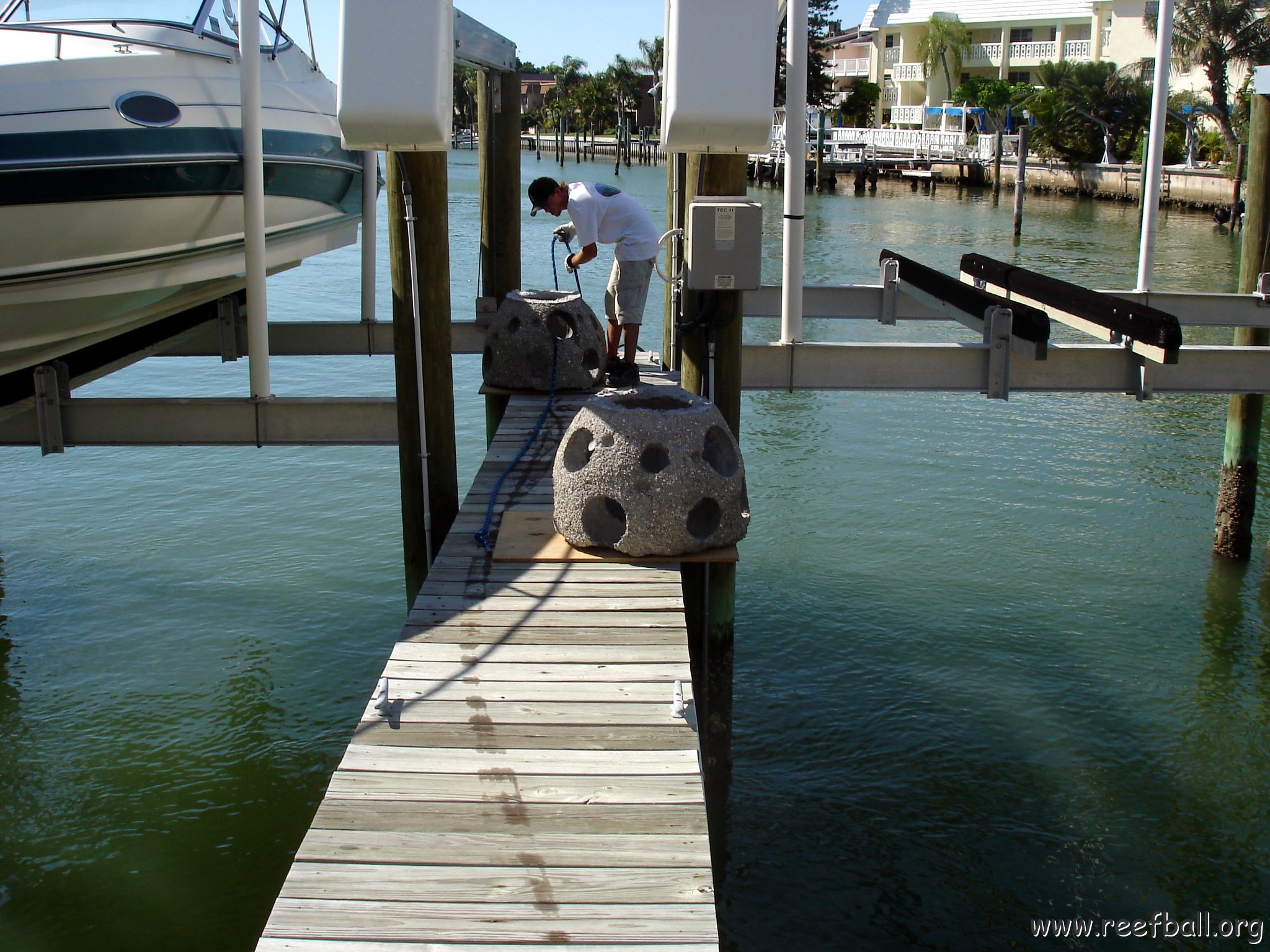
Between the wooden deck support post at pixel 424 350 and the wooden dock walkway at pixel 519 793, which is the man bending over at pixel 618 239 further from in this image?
the wooden dock walkway at pixel 519 793

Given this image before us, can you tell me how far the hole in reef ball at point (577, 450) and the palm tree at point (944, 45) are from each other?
240ft

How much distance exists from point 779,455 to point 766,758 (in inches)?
339

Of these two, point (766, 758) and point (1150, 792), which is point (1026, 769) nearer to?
point (1150, 792)

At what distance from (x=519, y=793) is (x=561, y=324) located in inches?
209

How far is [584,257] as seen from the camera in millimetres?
9109

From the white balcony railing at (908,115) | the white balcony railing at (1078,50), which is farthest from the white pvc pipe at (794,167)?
the white balcony railing at (908,115)

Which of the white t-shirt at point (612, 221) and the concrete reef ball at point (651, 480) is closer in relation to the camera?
the concrete reef ball at point (651, 480)

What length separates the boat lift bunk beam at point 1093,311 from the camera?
768cm

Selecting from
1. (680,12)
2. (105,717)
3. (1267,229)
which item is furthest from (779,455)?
(680,12)

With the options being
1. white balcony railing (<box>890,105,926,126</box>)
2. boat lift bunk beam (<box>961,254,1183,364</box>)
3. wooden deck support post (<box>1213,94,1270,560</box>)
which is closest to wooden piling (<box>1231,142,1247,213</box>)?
wooden deck support post (<box>1213,94,1270,560</box>)

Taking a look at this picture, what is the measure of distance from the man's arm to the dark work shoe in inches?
31.8

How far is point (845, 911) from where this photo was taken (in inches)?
275

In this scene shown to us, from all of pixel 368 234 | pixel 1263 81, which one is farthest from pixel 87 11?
pixel 1263 81

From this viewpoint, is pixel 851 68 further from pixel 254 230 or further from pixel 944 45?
pixel 254 230
